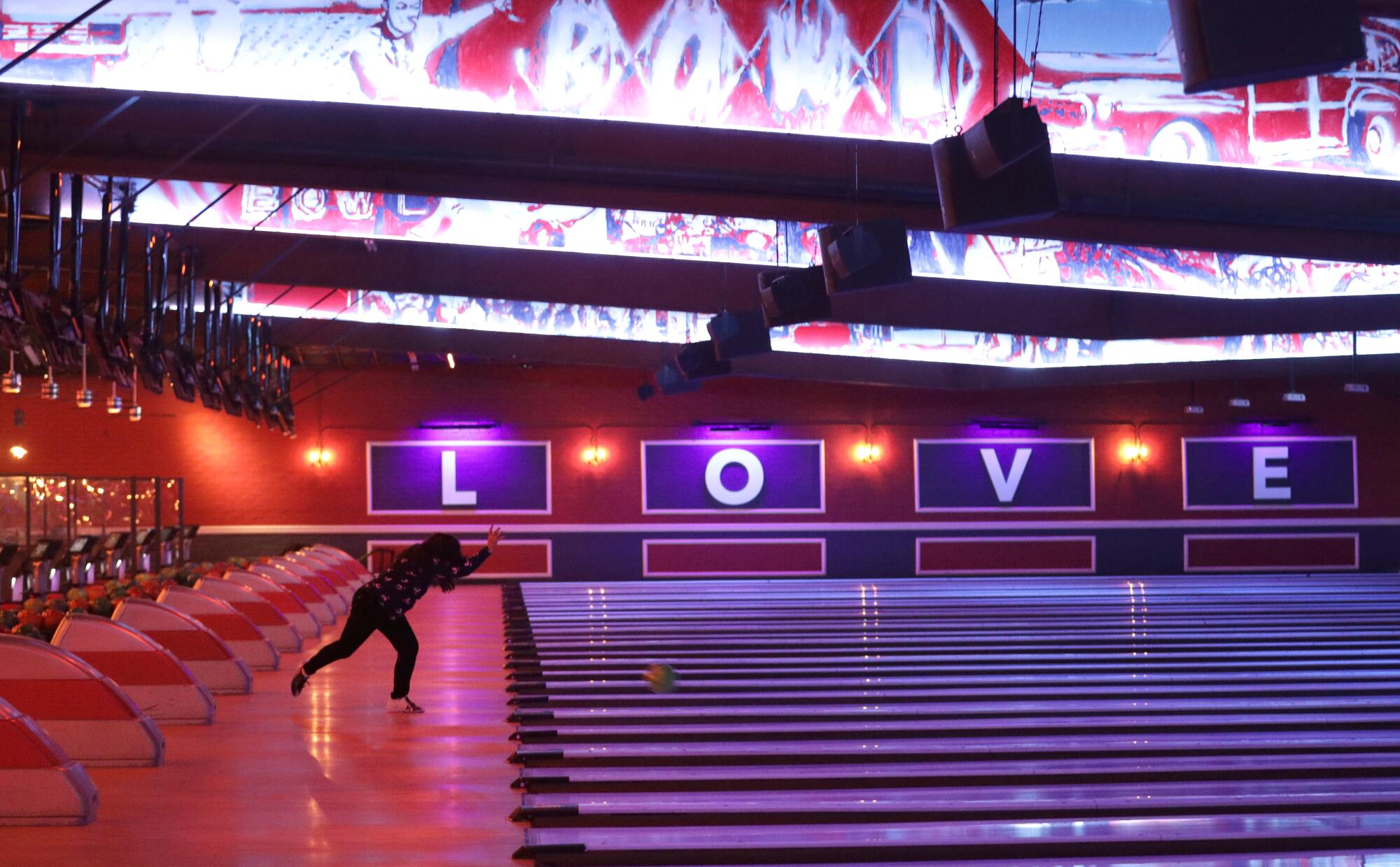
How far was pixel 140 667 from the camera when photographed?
23.7 feet

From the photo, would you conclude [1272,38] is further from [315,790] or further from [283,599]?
[283,599]

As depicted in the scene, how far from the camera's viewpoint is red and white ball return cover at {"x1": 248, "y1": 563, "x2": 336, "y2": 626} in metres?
12.4

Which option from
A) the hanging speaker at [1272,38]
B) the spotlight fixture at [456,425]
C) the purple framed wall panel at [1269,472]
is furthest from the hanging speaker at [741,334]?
the purple framed wall panel at [1269,472]

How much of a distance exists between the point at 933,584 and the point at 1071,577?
2.78 meters

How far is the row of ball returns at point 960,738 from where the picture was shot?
16.2ft

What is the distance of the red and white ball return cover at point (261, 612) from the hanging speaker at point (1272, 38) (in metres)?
8.57

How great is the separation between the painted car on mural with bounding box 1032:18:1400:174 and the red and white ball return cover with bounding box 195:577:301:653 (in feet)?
22.3

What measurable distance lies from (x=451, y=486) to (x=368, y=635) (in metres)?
11.7

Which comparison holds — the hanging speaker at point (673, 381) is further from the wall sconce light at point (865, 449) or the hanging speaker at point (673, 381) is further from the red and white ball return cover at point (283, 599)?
the red and white ball return cover at point (283, 599)

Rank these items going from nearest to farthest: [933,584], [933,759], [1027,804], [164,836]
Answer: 1. [164,836]
2. [1027,804]
3. [933,759]
4. [933,584]

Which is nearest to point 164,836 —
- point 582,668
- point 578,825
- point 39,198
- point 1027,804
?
point 578,825

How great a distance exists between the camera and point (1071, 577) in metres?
20.0

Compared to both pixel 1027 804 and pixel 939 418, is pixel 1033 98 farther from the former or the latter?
pixel 939 418

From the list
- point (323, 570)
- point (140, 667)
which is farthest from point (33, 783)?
point (323, 570)
